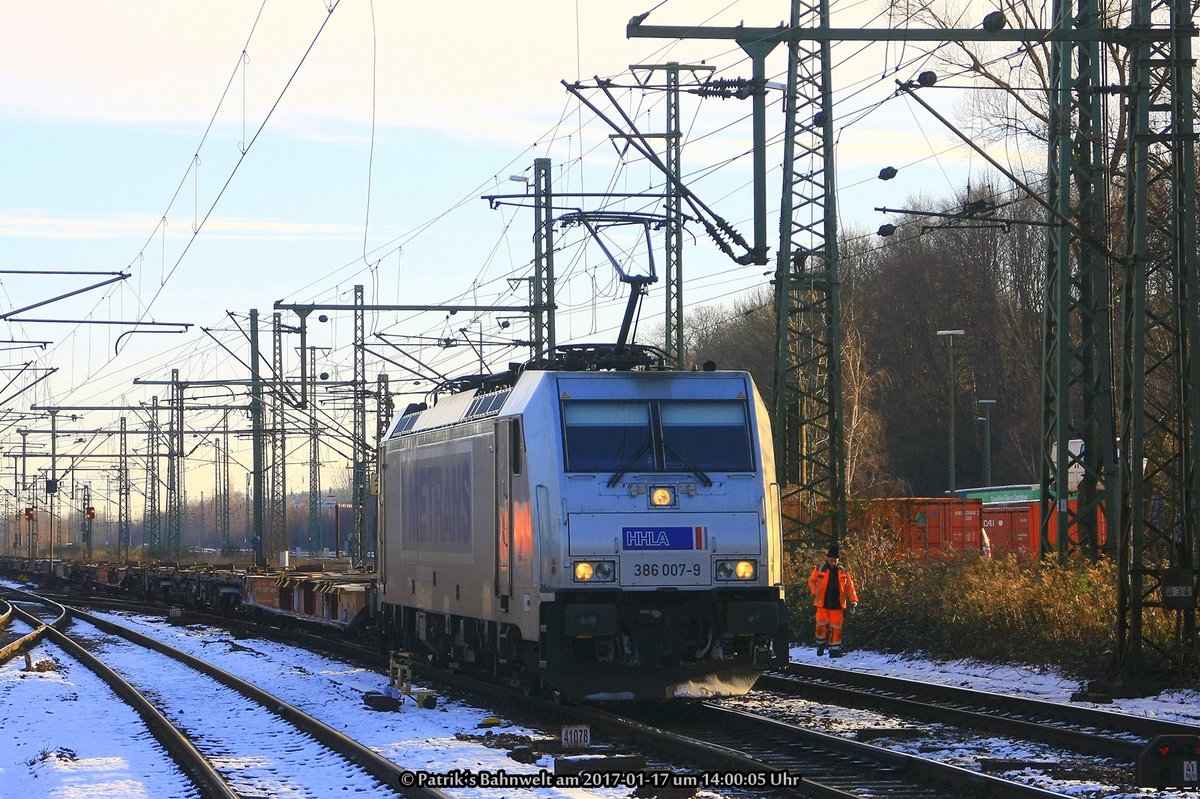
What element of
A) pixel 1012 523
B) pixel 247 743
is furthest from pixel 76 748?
pixel 1012 523

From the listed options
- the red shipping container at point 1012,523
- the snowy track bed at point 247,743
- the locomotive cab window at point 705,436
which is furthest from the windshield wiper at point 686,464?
the red shipping container at point 1012,523

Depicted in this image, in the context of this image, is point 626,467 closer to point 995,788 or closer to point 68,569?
point 995,788

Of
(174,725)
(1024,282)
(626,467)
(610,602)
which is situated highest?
(1024,282)

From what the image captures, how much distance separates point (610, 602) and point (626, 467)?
129 cm

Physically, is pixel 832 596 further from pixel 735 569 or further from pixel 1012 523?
pixel 1012 523

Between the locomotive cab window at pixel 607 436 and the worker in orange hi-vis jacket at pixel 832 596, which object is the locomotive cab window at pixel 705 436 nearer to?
the locomotive cab window at pixel 607 436

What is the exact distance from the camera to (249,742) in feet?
47.9

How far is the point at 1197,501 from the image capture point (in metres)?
16.5

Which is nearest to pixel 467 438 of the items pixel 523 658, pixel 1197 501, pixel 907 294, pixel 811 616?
pixel 523 658

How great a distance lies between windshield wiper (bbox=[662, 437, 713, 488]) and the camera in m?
15.2

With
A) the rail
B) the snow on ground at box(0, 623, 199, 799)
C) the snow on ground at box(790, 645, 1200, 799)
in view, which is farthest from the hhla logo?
the snow on ground at box(0, 623, 199, 799)

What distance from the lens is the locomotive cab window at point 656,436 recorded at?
49.9 feet

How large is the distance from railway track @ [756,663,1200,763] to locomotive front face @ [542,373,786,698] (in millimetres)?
1714

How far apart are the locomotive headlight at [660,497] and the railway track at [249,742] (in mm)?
3589
